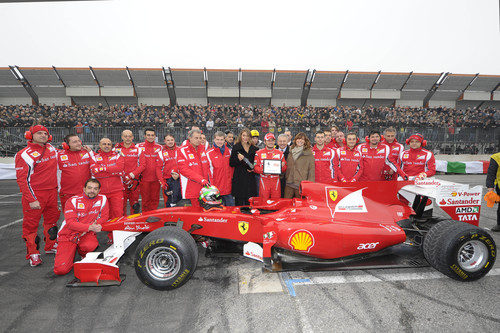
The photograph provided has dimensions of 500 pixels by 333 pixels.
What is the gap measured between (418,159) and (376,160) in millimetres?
701

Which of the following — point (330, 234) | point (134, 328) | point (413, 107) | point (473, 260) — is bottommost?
point (134, 328)

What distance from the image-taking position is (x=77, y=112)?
17.3 m

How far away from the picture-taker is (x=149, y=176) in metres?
5.03

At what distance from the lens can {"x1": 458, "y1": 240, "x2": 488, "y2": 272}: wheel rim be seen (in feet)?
9.59

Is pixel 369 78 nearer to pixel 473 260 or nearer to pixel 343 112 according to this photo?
pixel 343 112

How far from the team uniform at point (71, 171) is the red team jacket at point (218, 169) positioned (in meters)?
2.06

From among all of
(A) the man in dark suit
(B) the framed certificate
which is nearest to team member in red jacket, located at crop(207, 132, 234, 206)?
(B) the framed certificate

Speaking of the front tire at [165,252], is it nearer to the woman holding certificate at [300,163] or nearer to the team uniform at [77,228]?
the team uniform at [77,228]

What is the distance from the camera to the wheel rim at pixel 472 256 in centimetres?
292

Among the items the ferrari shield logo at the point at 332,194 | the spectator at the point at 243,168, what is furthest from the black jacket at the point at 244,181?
the ferrari shield logo at the point at 332,194

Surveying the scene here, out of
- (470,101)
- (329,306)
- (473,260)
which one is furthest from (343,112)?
(329,306)

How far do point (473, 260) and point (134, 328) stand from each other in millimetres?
3955

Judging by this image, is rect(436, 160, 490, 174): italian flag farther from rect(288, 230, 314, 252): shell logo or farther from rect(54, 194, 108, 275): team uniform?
rect(54, 194, 108, 275): team uniform

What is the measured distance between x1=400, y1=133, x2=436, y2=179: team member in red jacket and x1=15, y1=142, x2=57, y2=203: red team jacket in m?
6.08
